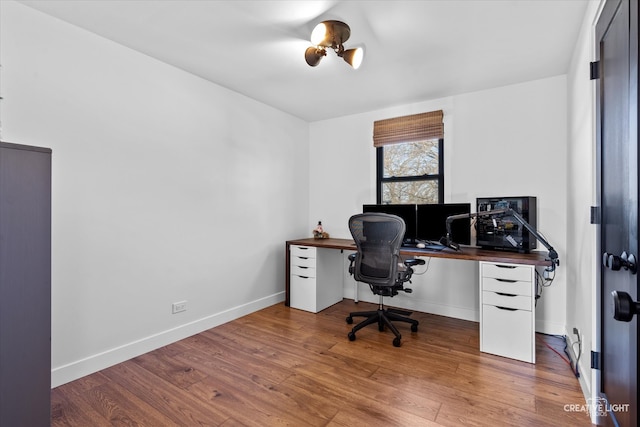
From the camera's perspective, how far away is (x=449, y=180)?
344 centimetres

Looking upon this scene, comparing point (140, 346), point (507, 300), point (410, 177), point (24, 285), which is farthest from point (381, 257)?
point (24, 285)

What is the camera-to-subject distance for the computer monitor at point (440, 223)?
3.07 metres

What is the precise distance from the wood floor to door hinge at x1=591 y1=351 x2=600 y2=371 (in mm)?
336

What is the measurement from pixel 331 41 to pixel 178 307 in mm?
2598

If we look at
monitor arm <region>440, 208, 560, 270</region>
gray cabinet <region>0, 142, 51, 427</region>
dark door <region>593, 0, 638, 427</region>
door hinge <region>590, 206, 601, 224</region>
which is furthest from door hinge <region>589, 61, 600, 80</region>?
gray cabinet <region>0, 142, 51, 427</region>

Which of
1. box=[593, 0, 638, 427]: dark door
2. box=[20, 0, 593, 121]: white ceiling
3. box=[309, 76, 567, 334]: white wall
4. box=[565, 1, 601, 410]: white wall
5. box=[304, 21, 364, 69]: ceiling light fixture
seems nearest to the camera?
box=[593, 0, 638, 427]: dark door

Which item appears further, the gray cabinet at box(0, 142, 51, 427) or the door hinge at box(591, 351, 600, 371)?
the door hinge at box(591, 351, 600, 371)

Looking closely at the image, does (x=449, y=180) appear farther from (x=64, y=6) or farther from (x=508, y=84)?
(x=64, y=6)

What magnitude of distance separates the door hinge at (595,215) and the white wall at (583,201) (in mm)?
36

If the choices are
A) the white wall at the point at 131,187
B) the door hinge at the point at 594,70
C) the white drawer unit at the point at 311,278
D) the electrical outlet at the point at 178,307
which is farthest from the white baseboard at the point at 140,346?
the door hinge at the point at 594,70

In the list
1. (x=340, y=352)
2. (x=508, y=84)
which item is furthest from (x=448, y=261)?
(x=508, y=84)

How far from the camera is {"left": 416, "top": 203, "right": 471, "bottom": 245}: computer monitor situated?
10.1 feet

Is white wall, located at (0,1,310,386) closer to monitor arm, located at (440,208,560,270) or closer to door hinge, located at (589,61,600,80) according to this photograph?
monitor arm, located at (440,208,560,270)

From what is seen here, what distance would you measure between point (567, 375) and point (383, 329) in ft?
4.67
